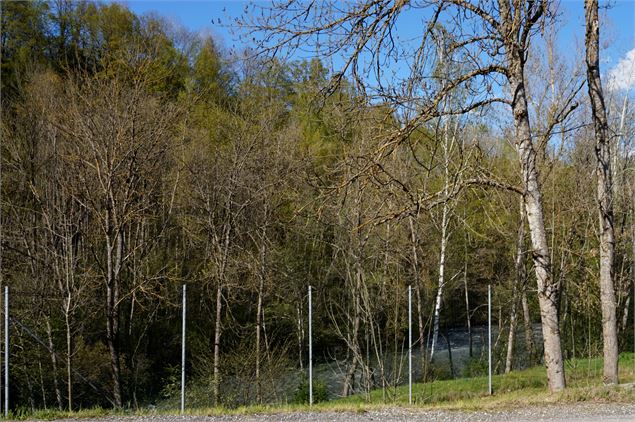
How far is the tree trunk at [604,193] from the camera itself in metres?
10.3

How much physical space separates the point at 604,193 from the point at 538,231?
217 centimetres

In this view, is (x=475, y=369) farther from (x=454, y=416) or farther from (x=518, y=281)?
(x=454, y=416)

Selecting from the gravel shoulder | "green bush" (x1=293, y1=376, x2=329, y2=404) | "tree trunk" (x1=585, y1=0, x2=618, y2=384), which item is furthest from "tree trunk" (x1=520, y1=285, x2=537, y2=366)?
the gravel shoulder

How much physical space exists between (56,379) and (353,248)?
7.81 meters

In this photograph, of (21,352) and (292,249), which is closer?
(21,352)

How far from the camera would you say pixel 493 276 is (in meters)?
25.6

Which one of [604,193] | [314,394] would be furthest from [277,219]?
[604,193]

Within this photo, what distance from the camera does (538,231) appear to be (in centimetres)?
905

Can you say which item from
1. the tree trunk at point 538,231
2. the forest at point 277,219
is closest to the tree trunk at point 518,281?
the forest at point 277,219

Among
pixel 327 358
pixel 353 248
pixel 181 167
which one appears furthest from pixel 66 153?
pixel 327 358

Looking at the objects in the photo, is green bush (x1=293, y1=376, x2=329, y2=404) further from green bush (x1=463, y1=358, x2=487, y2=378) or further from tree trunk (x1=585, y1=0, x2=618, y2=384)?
green bush (x1=463, y1=358, x2=487, y2=378)

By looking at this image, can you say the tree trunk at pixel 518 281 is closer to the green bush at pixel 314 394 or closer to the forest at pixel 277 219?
the forest at pixel 277 219

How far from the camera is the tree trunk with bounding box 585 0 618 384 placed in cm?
1027

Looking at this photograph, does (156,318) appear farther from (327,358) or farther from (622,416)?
(622,416)
